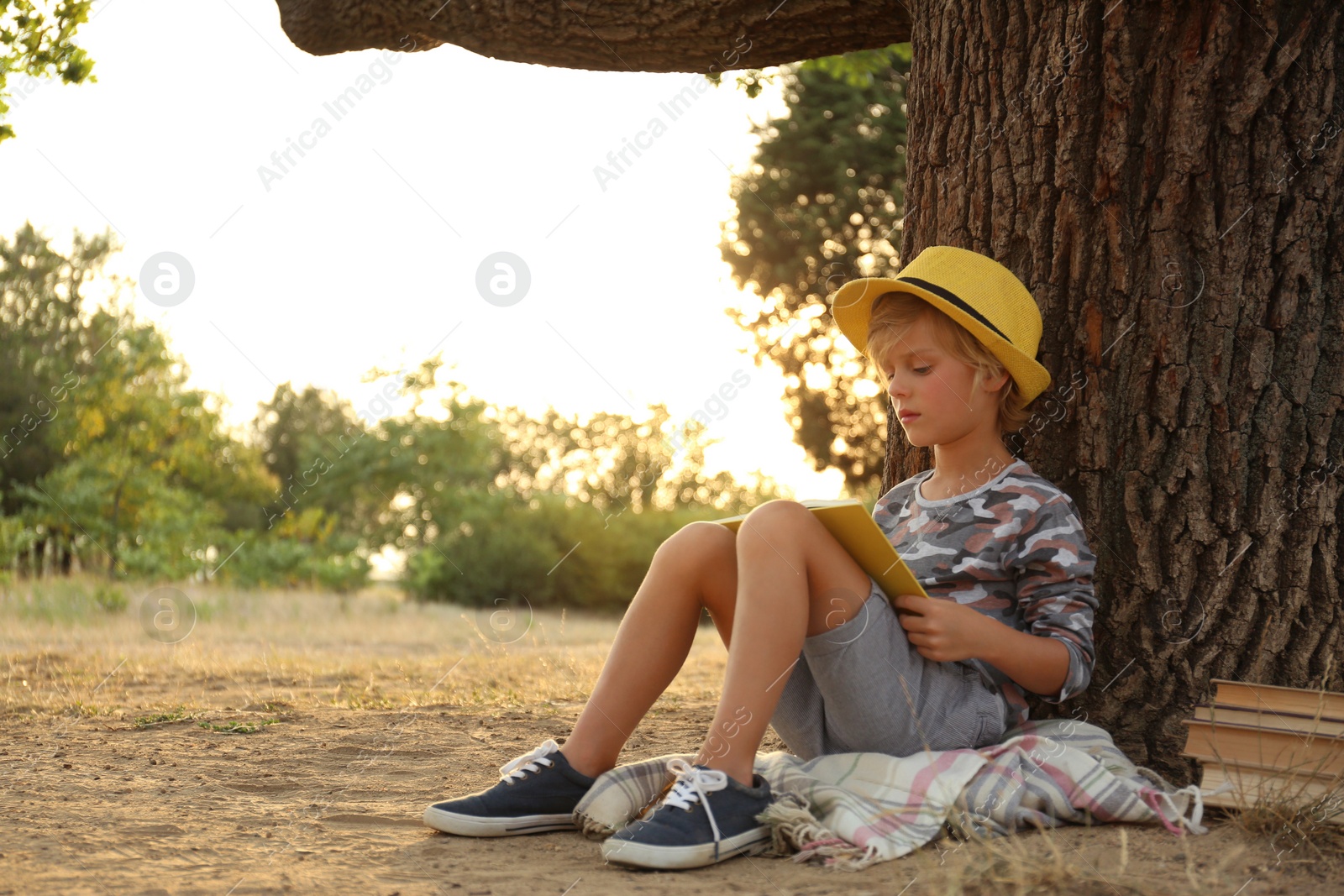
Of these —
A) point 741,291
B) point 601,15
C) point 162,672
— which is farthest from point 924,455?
point 741,291

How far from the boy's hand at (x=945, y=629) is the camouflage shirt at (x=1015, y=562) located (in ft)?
0.62

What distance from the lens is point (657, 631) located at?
2.45m

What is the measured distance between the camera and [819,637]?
2297 mm

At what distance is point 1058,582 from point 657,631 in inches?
36.9

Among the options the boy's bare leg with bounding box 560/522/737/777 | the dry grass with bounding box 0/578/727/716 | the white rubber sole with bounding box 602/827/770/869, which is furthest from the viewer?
the dry grass with bounding box 0/578/727/716

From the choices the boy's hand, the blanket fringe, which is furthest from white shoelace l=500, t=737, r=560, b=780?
the boy's hand

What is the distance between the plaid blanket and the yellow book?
372 millimetres

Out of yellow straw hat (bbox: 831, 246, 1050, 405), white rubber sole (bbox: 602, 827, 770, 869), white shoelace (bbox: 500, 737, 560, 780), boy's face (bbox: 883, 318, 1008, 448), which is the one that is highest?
yellow straw hat (bbox: 831, 246, 1050, 405)

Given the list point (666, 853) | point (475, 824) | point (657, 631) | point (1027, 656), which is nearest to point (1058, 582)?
point (1027, 656)

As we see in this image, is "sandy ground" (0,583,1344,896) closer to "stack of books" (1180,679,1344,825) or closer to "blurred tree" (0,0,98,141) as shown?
"stack of books" (1180,679,1344,825)

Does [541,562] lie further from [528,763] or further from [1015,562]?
[1015,562]

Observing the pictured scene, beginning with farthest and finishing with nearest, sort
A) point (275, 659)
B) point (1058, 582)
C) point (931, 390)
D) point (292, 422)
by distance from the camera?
point (292, 422), point (275, 659), point (931, 390), point (1058, 582)

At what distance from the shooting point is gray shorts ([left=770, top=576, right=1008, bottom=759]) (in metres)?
2.27

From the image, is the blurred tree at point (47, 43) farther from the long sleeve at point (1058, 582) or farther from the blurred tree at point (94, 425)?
the blurred tree at point (94, 425)
